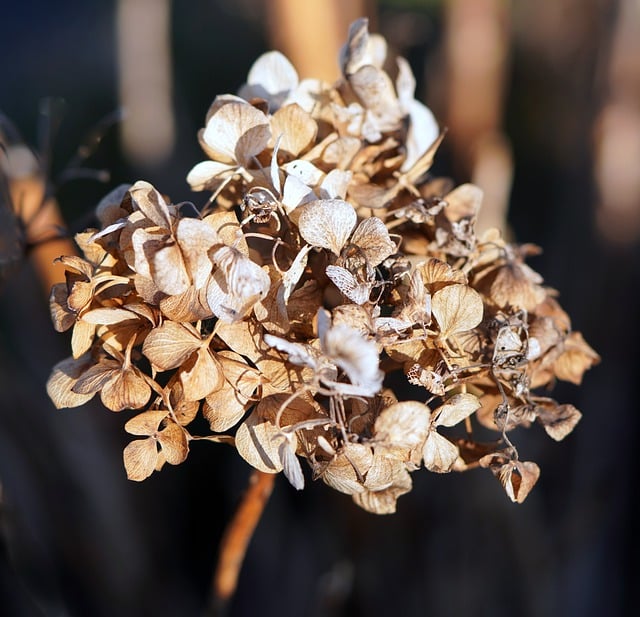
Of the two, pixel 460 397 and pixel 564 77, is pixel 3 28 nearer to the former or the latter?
pixel 564 77

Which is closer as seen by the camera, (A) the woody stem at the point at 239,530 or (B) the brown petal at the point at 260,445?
(B) the brown petal at the point at 260,445

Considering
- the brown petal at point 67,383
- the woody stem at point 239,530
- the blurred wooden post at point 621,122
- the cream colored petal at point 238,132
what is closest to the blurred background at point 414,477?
the blurred wooden post at point 621,122

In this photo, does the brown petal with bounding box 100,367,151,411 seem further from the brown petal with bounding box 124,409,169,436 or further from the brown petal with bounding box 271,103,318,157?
the brown petal with bounding box 271,103,318,157

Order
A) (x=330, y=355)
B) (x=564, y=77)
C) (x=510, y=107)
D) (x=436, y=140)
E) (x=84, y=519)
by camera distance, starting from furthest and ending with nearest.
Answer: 1. (x=510, y=107)
2. (x=564, y=77)
3. (x=84, y=519)
4. (x=436, y=140)
5. (x=330, y=355)

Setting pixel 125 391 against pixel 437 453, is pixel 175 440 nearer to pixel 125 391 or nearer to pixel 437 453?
pixel 125 391

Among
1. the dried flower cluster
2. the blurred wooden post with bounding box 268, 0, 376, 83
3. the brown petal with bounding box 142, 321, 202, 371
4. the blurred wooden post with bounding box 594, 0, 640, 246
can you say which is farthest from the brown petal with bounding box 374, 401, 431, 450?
the blurred wooden post with bounding box 594, 0, 640, 246

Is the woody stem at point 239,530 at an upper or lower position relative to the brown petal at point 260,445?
lower

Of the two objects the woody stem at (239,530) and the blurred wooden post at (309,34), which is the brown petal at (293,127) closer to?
the woody stem at (239,530)

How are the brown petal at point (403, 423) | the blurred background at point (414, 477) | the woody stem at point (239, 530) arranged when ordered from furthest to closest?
the blurred background at point (414, 477), the woody stem at point (239, 530), the brown petal at point (403, 423)

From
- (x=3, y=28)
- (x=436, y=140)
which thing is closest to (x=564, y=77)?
(x=436, y=140)
